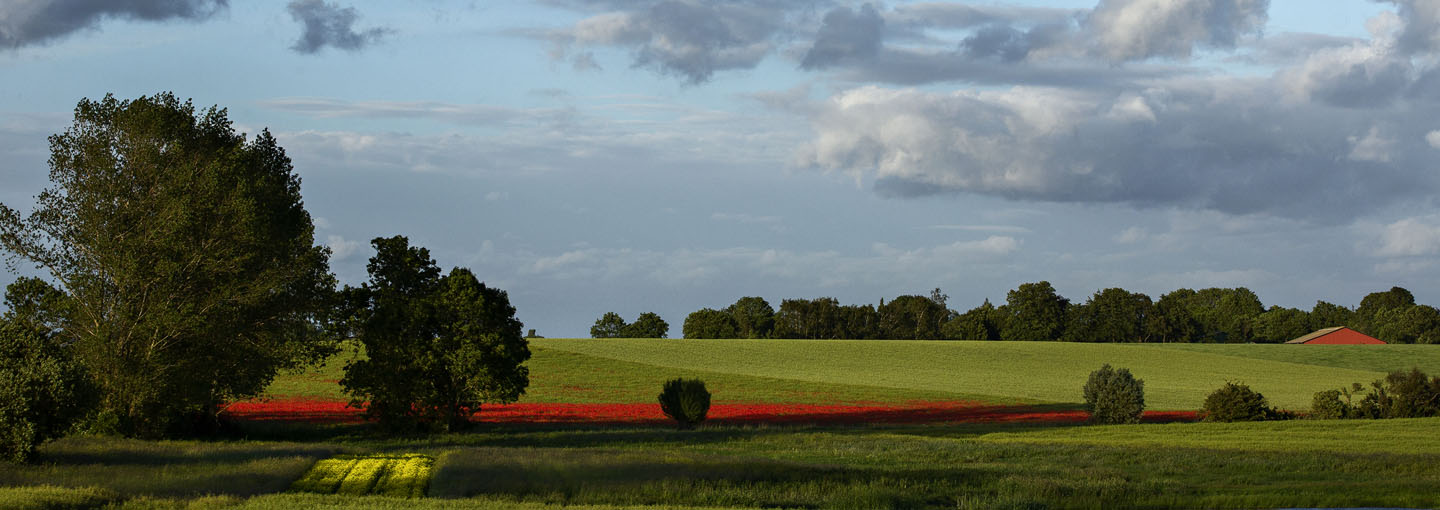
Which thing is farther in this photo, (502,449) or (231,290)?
(231,290)

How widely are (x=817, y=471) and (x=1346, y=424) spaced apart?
2637 centimetres

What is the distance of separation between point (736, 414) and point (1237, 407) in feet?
65.4

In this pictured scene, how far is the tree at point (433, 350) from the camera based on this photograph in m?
38.3

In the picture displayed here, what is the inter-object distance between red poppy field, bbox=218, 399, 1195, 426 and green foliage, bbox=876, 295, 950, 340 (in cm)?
8470

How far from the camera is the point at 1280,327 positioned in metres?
142

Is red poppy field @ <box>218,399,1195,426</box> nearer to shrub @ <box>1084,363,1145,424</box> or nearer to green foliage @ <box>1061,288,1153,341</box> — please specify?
shrub @ <box>1084,363,1145,424</box>

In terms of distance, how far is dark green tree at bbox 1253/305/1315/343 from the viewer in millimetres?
140750

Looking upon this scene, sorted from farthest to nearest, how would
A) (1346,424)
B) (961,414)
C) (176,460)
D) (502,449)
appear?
(961,414), (1346,424), (502,449), (176,460)

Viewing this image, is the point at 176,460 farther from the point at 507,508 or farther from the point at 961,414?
the point at 961,414

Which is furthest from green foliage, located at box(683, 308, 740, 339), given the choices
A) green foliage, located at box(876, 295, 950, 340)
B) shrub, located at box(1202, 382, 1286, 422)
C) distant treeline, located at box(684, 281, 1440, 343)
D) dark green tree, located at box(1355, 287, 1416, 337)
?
shrub, located at box(1202, 382, 1286, 422)

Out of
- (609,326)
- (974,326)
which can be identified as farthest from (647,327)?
(974,326)

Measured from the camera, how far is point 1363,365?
8619cm

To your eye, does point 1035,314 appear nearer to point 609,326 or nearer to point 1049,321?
point 1049,321

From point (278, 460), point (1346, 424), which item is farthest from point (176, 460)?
point (1346, 424)
